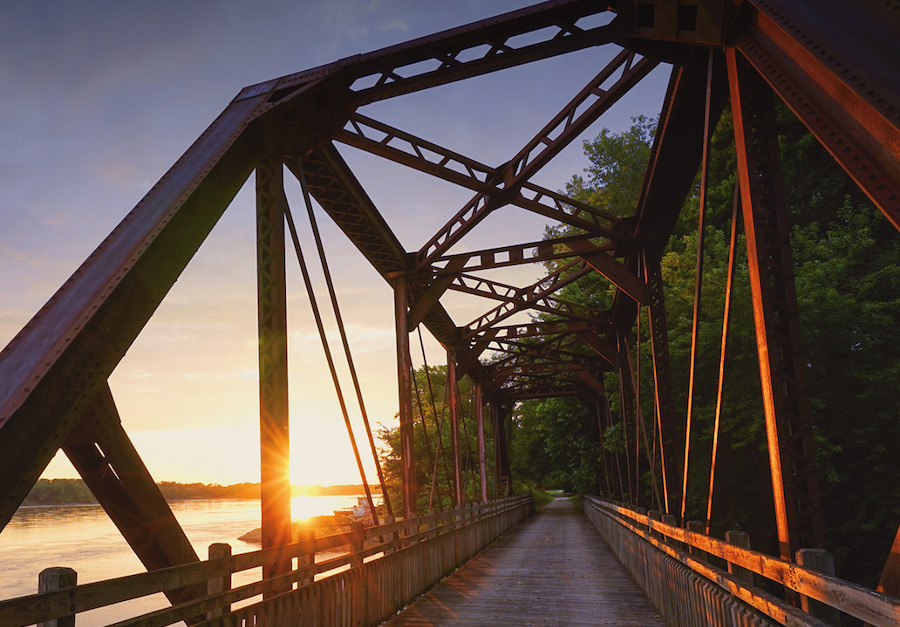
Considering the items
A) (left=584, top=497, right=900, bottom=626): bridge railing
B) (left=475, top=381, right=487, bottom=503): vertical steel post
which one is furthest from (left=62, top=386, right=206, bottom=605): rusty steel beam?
(left=475, top=381, right=487, bottom=503): vertical steel post

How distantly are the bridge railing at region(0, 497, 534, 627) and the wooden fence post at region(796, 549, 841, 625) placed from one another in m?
3.73

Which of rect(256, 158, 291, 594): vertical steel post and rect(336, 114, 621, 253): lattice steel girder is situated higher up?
rect(336, 114, 621, 253): lattice steel girder

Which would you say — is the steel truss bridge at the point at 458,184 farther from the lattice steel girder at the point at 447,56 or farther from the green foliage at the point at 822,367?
the green foliage at the point at 822,367

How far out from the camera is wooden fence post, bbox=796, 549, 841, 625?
3.43 metres

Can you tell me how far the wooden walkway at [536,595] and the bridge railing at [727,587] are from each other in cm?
57

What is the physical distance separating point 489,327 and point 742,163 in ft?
51.1

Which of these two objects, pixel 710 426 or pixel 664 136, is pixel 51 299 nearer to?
pixel 664 136

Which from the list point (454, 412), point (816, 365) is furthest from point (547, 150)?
point (454, 412)

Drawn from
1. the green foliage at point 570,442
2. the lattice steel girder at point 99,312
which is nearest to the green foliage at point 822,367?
the lattice steel girder at point 99,312

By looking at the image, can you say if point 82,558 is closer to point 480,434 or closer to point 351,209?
point 480,434

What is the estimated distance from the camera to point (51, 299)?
16.0 ft

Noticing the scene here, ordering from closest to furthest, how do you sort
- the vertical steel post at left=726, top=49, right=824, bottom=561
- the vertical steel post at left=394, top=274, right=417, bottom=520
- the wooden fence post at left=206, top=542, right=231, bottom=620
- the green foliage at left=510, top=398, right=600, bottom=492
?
the wooden fence post at left=206, top=542, right=231, bottom=620, the vertical steel post at left=726, top=49, right=824, bottom=561, the vertical steel post at left=394, top=274, right=417, bottom=520, the green foliage at left=510, top=398, right=600, bottom=492

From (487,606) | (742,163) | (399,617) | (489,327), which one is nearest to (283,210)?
(742,163)

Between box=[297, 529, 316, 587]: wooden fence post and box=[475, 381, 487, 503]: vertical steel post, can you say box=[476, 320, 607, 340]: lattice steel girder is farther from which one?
box=[297, 529, 316, 587]: wooden fence post
